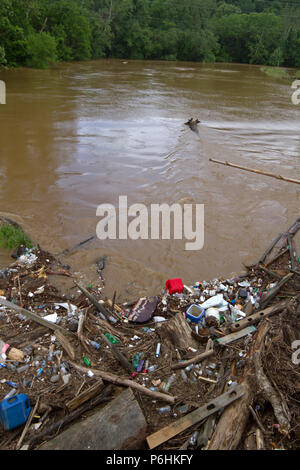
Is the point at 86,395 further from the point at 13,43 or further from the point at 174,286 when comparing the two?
the point at 13,43

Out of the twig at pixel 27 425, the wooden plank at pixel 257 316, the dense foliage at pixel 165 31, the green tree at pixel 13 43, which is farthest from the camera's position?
the dense foliage at pixel 165 31

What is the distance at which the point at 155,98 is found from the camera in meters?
18.3

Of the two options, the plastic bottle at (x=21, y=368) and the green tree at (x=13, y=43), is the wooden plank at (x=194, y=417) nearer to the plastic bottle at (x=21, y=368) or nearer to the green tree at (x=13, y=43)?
the plastic bottle at (x=21, y=368)

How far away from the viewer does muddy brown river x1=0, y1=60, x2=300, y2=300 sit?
5688 millimetres

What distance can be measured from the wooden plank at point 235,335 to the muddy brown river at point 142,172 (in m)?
1.44

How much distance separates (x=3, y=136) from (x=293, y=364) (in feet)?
34.8

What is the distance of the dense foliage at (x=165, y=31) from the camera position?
30141mm

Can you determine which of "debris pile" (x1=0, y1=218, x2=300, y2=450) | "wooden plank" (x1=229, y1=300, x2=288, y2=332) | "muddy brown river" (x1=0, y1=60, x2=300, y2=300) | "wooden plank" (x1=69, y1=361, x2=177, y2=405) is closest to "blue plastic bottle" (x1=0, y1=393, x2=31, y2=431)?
"debris pile" (x1=0, y1=218, x2=300, y2=450)

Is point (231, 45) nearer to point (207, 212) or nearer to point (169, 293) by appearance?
point (207, 212)

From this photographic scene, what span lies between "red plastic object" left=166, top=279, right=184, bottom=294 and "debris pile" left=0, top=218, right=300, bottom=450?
0.6 inches

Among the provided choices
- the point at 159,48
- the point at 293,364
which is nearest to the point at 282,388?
the point at 293,364

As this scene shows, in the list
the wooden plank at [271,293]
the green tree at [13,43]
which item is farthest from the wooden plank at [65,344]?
the green tree at [13,43]

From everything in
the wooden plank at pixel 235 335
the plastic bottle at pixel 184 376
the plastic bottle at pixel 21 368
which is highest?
the wooden plank at pixel 235 335

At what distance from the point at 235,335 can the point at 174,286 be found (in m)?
1.21
